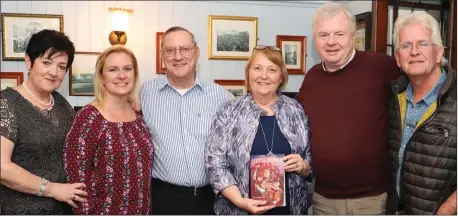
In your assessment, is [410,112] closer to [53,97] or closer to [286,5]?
[53,97]

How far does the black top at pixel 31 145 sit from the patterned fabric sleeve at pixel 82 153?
0.05 m

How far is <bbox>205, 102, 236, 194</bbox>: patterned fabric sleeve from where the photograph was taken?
79.3 inches

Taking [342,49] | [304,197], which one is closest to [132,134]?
[304,197]

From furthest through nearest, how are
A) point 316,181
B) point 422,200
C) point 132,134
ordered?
point 316,181, point 132,134, point 422,200

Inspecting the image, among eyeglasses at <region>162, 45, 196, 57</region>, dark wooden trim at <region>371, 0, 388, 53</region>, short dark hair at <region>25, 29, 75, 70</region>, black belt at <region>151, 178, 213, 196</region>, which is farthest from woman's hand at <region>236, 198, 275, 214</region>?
dark wooden trim at <region>371, 0, 388, 53</region>

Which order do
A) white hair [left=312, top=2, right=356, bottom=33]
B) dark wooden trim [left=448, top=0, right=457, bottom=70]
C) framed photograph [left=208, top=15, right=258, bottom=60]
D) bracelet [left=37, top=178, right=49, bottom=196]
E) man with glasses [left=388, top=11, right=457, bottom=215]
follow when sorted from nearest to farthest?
man with glasses [left=388, top=11, right=457, bottom=215]
bracelet [left=37, top=178, right=49, bottom=196]
white hair [left=312, top=2, right=356, bottom=33]
dark wooden trim [left=448, top=0, right=457, bottom=70]
framed photograph [left=208, top=15, right=258, bottom=60]

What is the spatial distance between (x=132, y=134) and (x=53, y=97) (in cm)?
45

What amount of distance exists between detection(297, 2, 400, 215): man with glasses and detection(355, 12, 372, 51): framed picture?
199 centimetres

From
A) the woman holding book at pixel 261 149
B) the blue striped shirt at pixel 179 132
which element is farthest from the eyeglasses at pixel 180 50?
the woman holding book at pixel 261 149

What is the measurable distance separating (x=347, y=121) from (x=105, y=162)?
113 centimetres

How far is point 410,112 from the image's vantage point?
1942mm

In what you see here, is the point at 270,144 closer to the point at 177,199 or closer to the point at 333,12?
the point at 177,199

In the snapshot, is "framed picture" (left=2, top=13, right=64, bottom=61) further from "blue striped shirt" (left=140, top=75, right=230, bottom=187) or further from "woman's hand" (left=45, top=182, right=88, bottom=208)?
"woman's hand" (left=45, top=182, right=88, bottom=208)

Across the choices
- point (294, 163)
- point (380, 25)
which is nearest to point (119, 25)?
point (380, 25)
